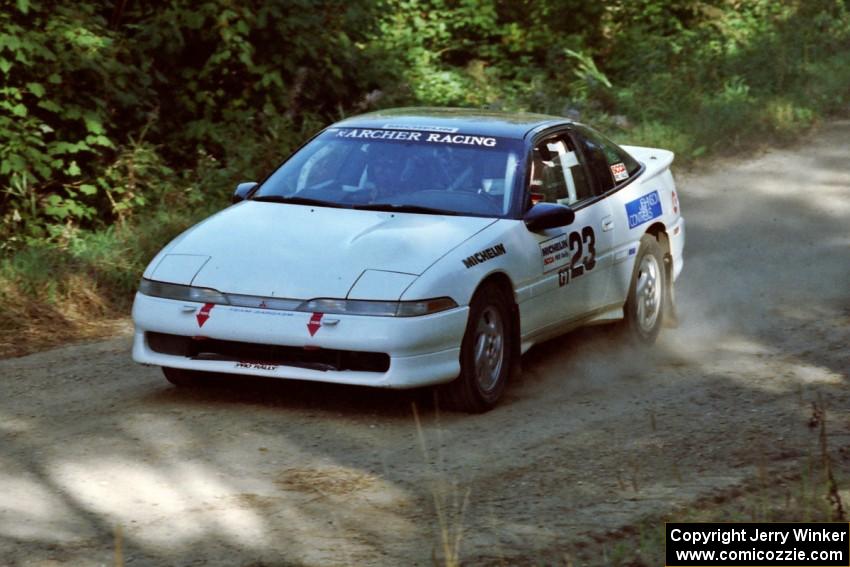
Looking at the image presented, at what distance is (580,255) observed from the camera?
884 cm

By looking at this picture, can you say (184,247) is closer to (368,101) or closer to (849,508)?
(849,508)

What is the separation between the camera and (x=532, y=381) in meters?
8.73

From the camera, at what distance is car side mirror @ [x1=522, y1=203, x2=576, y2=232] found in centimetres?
827

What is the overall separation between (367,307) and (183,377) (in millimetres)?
1331

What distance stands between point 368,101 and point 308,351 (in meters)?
9.31

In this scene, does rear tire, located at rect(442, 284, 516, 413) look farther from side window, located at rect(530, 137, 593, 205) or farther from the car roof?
the car roof

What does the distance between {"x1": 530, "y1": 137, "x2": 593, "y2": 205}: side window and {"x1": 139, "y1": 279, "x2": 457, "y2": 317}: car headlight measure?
149cm

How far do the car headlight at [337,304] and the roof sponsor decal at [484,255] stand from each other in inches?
10.7

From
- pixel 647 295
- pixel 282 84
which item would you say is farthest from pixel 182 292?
pixel 282 84

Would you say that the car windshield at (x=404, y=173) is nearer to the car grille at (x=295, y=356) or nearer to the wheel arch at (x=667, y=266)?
the car grille at (x=295, y=356)

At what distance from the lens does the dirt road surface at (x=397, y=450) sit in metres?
5.74

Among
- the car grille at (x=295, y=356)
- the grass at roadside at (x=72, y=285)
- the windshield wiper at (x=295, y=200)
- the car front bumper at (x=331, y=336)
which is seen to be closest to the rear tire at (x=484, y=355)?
the car front bumper at (x=331, y=336)

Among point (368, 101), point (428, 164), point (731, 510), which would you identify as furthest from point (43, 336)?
point (368, 101)

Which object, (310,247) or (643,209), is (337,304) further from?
(643,209)
